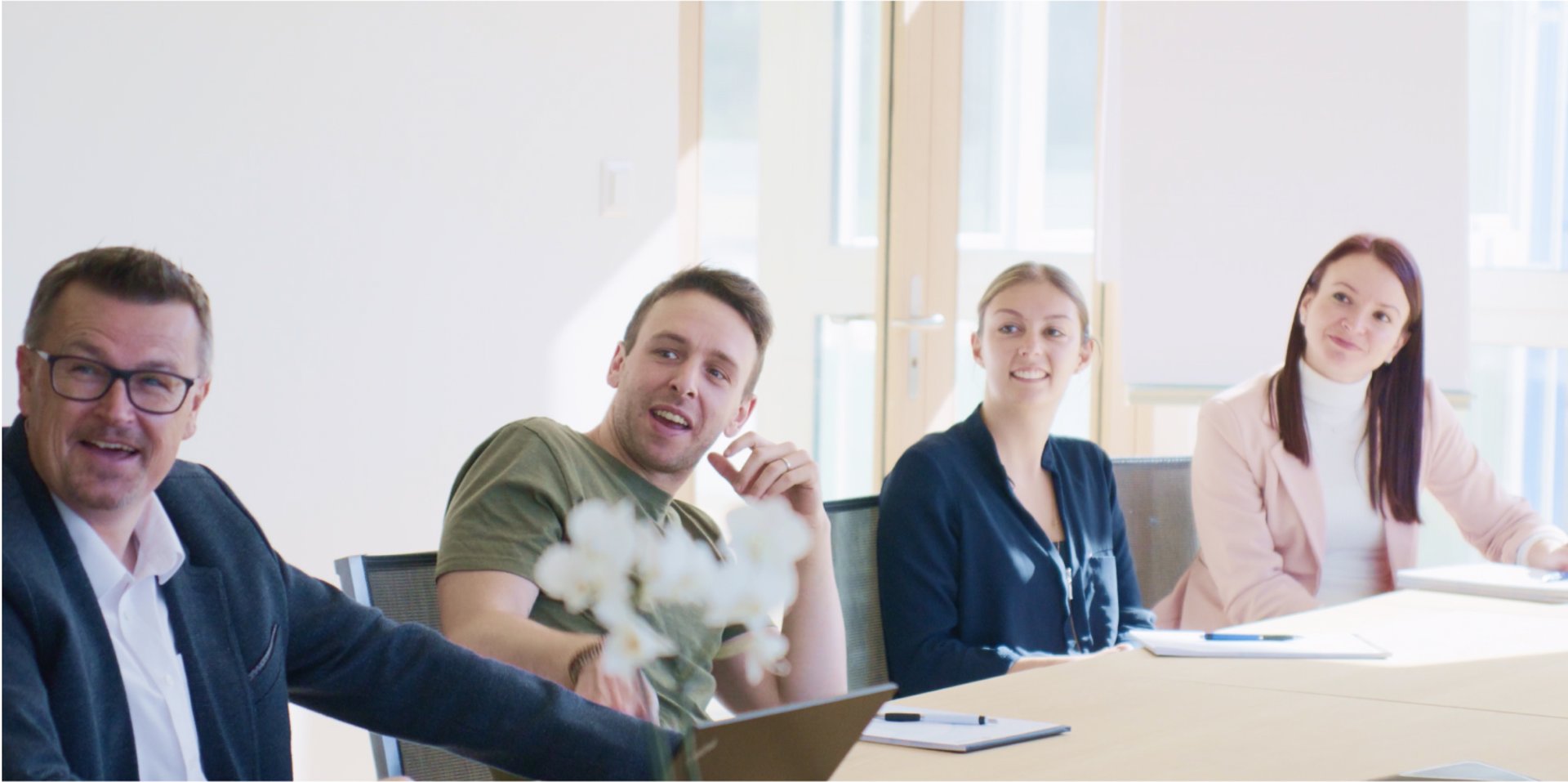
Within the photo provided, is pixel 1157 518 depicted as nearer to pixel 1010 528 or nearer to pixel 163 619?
pixel 1010 528

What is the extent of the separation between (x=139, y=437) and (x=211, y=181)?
2.07 metres

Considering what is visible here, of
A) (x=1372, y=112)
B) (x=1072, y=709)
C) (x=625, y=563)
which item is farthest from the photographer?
(x=1372, y=112)

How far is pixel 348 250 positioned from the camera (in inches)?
138

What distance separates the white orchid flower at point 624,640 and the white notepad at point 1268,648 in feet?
4.75

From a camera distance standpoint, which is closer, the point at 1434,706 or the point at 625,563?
the point at 625,563

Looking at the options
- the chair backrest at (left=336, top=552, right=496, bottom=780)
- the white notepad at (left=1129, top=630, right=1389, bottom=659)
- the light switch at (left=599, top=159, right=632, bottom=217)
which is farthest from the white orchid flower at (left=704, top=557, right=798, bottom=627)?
the light switch at (left=599, top=159, right=632, bottom=217)

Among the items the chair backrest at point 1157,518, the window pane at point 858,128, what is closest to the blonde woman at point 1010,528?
the chair backrest at point 1157,518

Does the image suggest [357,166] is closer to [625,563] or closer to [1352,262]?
[1352,262]

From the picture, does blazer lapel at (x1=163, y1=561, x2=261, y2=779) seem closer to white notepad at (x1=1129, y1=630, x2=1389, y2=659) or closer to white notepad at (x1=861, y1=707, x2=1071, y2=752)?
white notepad at (x1=861, y1=707, x2=1071, y2=752)

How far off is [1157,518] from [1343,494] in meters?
0.36

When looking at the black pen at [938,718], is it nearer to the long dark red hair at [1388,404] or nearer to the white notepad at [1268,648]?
the white notepad at [1268,648]

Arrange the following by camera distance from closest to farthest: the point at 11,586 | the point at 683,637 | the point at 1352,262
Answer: the point at 683,637, the point at 11,586, the point at 1352,262

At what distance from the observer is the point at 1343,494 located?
3049 mm

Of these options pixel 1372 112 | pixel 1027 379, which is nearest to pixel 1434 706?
pixel 1027 379
